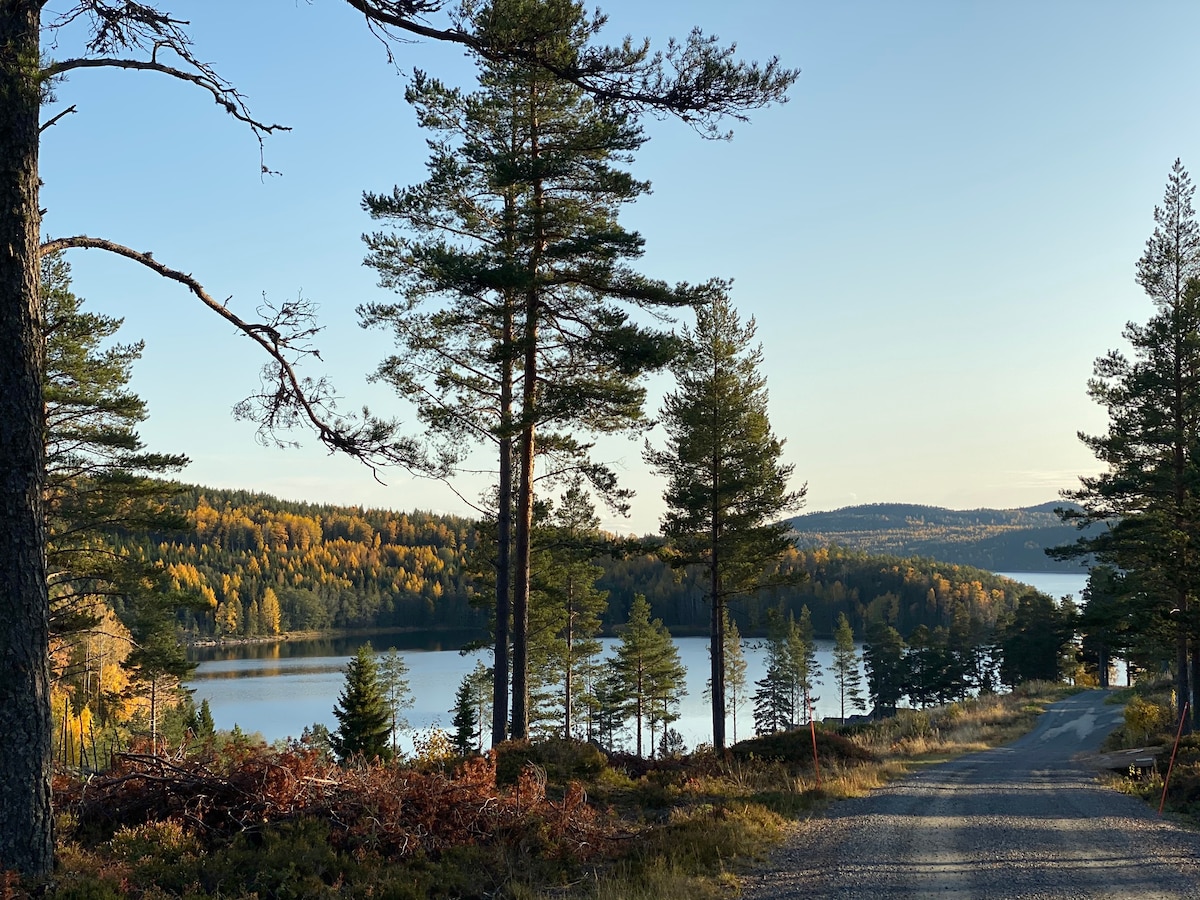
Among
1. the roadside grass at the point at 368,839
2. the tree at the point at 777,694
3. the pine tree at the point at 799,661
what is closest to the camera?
the roadside grass at the point at 368,839

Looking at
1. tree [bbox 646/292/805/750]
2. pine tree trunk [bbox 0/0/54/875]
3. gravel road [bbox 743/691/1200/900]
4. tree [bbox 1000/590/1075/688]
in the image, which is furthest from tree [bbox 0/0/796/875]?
tree [bbox 1000/590/1075/688]

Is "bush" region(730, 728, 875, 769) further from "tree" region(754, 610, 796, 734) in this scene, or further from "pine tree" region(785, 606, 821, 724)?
"tree" region(754, 610, 796, 734)

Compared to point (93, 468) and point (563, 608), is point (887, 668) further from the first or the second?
point (93, 468)

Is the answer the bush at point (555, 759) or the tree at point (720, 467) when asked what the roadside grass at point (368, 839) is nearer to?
the bush at point (555, 759)

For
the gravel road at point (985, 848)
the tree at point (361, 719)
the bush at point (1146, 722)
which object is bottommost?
the tree at point (361, 719)

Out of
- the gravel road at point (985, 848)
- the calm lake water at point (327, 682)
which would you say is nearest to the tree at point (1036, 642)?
the calm lake water at point (327, 682)

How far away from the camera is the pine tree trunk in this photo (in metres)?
5.58

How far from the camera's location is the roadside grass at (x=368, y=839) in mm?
6367

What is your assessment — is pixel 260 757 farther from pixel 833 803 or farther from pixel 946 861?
pixel 833 803

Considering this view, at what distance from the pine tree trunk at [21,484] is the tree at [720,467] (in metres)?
17.3

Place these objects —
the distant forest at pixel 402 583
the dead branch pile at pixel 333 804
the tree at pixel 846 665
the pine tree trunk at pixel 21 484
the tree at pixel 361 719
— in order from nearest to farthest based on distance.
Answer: the pine tree trunk at pixel 21 484 < the dead branch pile at pixel 333 804 < the tree at pixel 361 719 < the tree at pixel 846 665 < the distant forest at pixel 402 583

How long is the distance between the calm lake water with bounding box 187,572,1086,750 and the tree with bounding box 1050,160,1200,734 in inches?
504

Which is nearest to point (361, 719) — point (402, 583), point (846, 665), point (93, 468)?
point (93, 468)

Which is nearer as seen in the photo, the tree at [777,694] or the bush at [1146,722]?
the bush at [1146,722]
